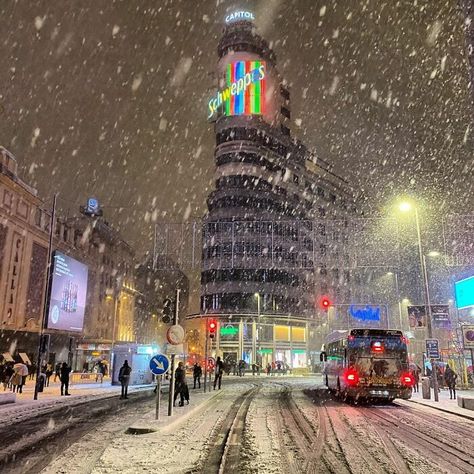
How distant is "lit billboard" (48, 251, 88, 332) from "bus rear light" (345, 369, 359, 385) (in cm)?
2578

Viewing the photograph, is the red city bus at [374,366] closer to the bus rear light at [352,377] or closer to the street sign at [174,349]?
the bus rear light at [352,377]

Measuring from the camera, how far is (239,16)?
322 feet

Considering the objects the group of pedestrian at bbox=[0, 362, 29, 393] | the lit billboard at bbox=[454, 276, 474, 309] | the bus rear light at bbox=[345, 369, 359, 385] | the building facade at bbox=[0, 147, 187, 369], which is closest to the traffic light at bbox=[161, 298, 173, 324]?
the bus rear light at bbox=[345, 369, 359, 385]

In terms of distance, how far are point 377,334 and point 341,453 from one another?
11.5m

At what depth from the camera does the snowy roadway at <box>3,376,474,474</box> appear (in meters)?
7.85

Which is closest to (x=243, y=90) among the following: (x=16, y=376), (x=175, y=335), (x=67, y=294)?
(x=67, y=294)

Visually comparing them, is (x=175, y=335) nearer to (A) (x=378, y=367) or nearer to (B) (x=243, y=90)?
(A) (x=378, y=367)

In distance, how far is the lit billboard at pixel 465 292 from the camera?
2786 centimetres

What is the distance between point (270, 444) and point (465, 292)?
2304cm

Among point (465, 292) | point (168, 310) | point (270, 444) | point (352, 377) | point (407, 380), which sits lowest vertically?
point (270, 444)

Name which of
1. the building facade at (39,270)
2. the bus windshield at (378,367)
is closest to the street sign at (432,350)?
the bus windshield at (378,367)

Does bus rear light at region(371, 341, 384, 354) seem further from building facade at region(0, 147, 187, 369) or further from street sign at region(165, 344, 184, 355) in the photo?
building facade at region(0, 147, 187, 369)

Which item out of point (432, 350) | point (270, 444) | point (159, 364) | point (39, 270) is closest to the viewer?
point (270, 444)

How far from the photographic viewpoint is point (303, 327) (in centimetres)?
7369
